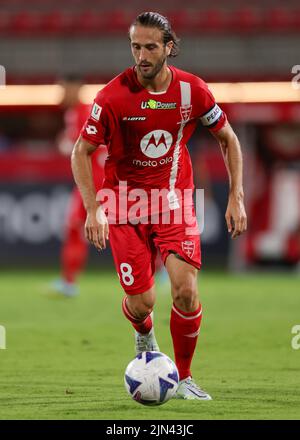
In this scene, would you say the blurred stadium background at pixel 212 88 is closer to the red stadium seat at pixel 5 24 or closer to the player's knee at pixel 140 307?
the red stadium seat at pixel 5 24

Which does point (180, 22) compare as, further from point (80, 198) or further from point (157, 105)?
point (157, 105)

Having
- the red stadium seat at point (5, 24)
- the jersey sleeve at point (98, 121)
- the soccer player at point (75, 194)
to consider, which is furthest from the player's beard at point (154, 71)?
the red stadium seat at point (5, 24)

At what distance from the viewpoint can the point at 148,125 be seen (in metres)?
6.21

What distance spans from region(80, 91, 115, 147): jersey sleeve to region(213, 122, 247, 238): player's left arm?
68 cm

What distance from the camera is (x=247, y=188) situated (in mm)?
16438

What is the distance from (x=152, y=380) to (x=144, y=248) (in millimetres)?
1055

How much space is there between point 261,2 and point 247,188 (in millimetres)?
4200

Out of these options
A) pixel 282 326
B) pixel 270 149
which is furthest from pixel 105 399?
pixel 270 149

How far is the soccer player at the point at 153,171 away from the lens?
6.04 m

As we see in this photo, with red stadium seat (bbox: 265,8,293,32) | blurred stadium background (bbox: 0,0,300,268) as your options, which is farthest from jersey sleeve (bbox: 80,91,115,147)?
red stadium seat (bbox: 265,8,293,32)

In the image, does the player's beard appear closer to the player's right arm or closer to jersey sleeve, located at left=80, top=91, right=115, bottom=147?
jersey sleeve, located at left=80, top=91, right=115, bottom=147

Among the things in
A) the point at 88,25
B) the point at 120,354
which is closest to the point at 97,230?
the point at 120,354

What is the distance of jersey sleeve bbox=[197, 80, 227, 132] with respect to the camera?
20.5 feet

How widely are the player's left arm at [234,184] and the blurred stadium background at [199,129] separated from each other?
900 cm
